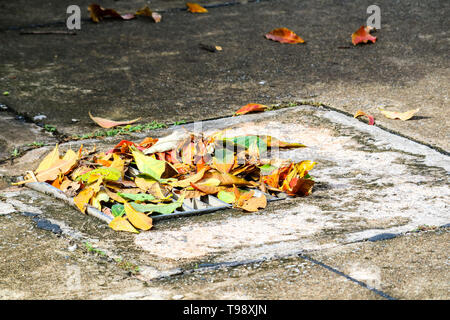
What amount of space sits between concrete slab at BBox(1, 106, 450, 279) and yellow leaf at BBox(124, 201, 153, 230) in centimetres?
4

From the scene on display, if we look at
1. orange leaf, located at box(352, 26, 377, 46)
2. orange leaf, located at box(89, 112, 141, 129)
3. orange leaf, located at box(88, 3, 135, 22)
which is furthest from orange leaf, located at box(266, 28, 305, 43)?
orange leaf, located at box(89, 112, 141, 129)

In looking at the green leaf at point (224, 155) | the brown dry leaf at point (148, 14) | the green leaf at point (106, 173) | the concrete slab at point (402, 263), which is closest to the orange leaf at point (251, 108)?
the green leaf at point (224, 155)

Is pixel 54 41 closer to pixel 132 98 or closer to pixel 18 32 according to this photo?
pixel 18 32

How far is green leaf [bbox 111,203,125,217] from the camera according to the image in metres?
2.76

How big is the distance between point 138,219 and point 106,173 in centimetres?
40

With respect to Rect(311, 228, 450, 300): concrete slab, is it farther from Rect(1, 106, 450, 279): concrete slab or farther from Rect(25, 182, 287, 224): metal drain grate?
Rect(25, 182, 287, 224): metal drain grate

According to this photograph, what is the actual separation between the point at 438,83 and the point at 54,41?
9.11 feet


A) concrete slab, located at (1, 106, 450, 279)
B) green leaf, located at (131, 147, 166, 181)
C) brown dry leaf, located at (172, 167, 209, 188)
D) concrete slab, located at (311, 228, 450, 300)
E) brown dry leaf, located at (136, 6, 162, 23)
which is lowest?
concrete slab, located at (311, 228, 450, 300)

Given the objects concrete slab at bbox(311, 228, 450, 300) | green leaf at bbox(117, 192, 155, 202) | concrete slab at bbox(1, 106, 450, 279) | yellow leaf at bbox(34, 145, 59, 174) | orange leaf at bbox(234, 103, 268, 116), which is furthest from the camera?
orange leaf at bbox(234, 103, 268, 116)

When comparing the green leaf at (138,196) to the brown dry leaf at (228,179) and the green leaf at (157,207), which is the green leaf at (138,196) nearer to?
the green leaf at (157,207)

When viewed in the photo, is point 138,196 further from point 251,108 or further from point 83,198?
point 251,108

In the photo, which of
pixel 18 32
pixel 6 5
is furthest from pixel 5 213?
pixel 6 5

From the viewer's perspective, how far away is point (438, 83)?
4328 mm

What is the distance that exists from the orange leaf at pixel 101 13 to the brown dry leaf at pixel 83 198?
127 inches
